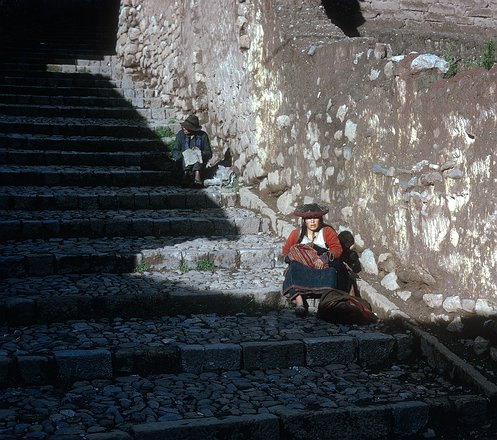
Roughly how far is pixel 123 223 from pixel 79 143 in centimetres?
233

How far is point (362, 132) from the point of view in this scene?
5.74 metres

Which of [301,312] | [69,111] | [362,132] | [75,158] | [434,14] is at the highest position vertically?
[434,14]

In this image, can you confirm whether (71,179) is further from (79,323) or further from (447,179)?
(447,179)

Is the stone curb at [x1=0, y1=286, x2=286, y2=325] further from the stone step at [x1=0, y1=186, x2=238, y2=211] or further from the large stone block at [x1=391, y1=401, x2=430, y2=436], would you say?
the stone step at [x1=0, y1=186, x2=238, y2=211]

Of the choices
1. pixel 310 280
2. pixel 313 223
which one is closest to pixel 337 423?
pixel 310 280

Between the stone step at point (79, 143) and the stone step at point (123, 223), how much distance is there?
1687mm

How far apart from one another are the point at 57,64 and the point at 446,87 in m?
8.54

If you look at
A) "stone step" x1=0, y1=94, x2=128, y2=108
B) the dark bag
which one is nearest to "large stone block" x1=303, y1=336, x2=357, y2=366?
the dark bag

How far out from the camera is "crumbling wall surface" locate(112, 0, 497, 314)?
14.7ft

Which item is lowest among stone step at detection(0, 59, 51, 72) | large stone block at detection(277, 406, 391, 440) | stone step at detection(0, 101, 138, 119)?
large stone block at detection(277, 406, 391, 440)

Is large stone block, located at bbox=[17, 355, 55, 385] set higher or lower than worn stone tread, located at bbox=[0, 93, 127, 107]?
lower

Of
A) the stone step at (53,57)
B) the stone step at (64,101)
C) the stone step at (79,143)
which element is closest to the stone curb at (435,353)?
the stone step at (79,143)

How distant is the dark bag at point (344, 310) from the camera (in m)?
5.19

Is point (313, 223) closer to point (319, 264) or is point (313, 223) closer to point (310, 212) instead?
point (310, 212)
